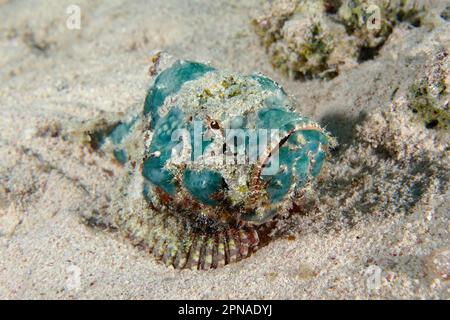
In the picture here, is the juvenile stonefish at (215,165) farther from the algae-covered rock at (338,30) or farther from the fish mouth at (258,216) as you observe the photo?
the algae-covered rock at (338,30)

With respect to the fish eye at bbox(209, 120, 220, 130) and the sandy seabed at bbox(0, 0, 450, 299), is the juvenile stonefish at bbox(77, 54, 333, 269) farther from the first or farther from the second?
the sandy seabed at bbox(0, 0, 450, 299)

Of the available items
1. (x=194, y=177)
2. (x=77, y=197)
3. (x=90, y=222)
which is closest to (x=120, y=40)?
(x=77, y=197)

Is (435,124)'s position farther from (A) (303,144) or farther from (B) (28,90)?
(B) (28,90)

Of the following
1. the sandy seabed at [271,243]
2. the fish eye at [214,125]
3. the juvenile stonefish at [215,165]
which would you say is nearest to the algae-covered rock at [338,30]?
the sandy seabed at [271,243]

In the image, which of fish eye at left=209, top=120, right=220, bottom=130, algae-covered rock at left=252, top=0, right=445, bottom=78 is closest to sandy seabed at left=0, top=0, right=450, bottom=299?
algae-covered rock at left=252, top=0, right=445, bottom=78

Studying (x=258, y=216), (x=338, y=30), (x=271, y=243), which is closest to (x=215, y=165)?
(x=258, y=216)

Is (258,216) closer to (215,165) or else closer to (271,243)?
(271,243)

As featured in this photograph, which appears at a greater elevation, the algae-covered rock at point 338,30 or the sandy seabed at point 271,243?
the algae-covered rock at point 338,30
